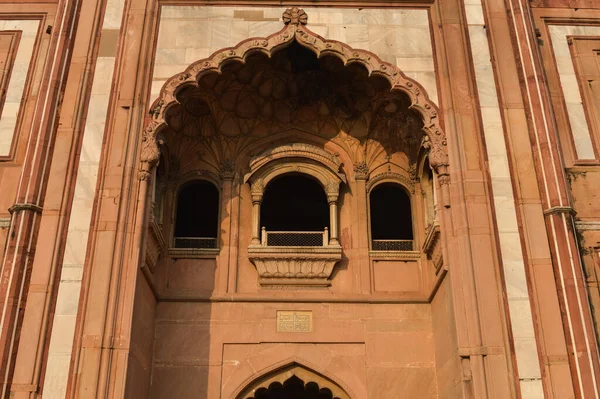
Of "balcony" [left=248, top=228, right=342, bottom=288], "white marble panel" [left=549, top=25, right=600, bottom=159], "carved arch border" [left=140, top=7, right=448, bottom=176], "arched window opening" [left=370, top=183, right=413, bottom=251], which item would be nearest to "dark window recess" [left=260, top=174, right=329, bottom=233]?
"arched window opening" [left=370, top=183, right=413, bottom=251]

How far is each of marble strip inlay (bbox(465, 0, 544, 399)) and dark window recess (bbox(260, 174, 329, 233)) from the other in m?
5.34

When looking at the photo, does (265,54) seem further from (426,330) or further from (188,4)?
(426,330)

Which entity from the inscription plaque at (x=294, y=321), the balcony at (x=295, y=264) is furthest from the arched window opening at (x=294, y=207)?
the inscription plaque at (x=294, y=321)

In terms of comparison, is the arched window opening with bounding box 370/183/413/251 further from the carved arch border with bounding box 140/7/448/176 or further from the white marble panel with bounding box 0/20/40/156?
the white marble panel with bounding box 0/20/40/156

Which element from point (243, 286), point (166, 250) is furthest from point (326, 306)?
point (166, 250)

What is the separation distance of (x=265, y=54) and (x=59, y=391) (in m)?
6.97

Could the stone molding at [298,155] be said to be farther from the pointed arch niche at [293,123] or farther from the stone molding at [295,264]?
the stone molding at [295,264]

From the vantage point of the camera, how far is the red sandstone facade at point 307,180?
1073cm

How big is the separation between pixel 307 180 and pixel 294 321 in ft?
12.2

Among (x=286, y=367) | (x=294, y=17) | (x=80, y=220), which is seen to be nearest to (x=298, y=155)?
(x=294, y=17)

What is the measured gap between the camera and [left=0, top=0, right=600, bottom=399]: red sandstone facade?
10734 millimetres

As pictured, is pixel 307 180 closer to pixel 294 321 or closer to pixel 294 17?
pixel 294 321

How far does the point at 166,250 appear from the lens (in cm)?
1398

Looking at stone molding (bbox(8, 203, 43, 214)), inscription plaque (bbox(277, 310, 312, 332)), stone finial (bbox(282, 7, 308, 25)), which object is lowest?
inscription plaque (bbox(277, 310, 312, 332))
